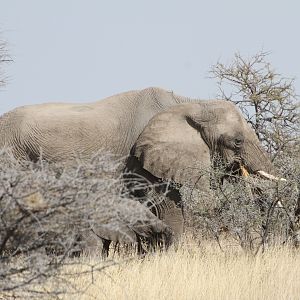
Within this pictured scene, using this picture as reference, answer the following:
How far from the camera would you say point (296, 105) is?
2031 centimetres

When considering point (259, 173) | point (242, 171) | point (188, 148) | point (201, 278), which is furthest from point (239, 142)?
point (201, 278)

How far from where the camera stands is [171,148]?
42.3ft

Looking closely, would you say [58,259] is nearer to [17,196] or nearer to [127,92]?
[17,196]

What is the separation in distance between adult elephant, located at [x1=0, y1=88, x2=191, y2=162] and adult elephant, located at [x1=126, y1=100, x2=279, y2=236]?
1.34 feet

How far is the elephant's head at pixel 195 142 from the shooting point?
12.5 meters

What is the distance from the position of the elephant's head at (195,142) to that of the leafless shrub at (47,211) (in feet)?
23.8

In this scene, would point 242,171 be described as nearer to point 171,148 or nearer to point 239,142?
point 239,142

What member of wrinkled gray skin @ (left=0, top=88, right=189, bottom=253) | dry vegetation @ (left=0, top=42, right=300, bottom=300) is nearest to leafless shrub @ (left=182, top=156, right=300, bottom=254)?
dry vegetation @ (left=0, top=42, right=300, bottom=300)

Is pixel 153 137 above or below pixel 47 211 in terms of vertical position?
below

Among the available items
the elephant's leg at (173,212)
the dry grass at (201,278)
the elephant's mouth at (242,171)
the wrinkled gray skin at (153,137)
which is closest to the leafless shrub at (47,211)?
the dry grass at (201,278)

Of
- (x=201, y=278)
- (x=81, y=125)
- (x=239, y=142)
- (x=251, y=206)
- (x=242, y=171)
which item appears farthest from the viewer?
(x=81, y=125)

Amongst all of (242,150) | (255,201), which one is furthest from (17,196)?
(242,150)

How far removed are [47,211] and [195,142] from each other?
795 centimetres

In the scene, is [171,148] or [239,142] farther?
[171,148]
